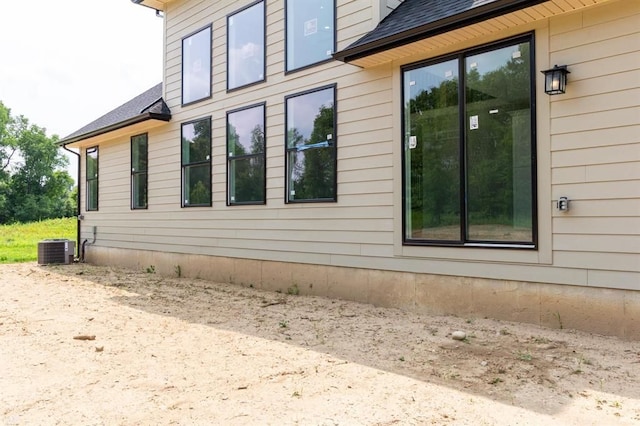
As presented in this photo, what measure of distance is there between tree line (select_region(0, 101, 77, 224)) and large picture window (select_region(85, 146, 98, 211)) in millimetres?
27283

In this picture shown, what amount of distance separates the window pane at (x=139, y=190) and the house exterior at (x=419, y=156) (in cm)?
139

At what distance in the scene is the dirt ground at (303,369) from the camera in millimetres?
2688

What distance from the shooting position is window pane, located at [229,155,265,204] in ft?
24.3

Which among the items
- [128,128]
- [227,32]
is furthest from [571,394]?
[128,128]

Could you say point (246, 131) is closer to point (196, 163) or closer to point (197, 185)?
point (196, 163)

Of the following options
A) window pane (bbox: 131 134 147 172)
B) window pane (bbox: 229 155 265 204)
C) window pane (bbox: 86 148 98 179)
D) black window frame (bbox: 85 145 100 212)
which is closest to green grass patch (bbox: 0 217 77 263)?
black window frame (bbox: 85 145 100 212)

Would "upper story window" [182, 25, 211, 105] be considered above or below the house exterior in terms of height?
above

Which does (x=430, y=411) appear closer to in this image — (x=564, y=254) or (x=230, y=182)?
(x=564, y=254)

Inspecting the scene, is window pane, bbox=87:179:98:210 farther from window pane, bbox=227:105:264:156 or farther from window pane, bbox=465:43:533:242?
window pane, bbox=465:43:533:242

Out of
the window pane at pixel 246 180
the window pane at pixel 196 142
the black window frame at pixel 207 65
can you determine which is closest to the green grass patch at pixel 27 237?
the window pane at pixel 196 142

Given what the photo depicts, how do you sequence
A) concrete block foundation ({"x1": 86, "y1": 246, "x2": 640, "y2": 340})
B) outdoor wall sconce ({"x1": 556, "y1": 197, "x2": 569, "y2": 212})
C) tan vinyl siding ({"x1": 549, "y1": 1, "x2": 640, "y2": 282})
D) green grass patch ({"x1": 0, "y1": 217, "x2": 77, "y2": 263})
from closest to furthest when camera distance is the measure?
tan vinyl siding ({"x1": 549, "y1": 1, "x2": 640, "y2": 282}) < concrete block foundation ({"x1": 86, "y1": 246, "x2": 640, "y2": 340}) < outdoor wall sconce ({"x1": 556, "y1": 197, "x2": 569, "y2": 212}) < green grass patch ({"x1": 0, "y1": 217, "x2": 77, "y2": 263})

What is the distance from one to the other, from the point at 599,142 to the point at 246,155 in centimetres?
515

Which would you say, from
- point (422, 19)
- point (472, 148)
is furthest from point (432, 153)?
point (422, 19)

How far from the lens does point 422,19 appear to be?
5.04m
